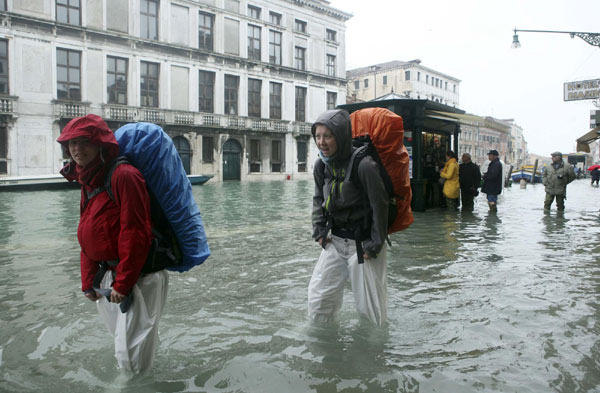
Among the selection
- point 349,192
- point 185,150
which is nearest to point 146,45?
point 185,150

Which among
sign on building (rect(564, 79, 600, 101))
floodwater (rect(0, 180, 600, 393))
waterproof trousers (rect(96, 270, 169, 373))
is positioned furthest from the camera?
sign on building (rect(564, 79, 600, 101))

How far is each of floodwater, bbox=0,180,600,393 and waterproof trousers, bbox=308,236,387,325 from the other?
284mm

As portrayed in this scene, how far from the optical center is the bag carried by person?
2.67 meters

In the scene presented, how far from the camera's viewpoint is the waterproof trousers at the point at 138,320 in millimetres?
2717

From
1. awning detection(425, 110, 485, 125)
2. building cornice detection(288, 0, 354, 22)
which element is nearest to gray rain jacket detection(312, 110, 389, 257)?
awning detection(425, 110, 485, 125)

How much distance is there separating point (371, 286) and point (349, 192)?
2.28ft

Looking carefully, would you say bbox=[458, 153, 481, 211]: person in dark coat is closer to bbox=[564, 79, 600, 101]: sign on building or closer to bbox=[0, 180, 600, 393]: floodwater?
bbox=[564, 79, 600, 101]: sign on building

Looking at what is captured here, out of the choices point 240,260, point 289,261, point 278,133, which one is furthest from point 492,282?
point 278,133

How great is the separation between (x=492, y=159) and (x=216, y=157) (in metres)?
26.7

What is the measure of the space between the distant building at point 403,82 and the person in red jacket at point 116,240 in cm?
6876

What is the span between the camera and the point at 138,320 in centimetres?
274

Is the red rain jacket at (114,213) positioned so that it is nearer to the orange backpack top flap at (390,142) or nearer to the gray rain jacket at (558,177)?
the orange backpack top flap at (390,142)

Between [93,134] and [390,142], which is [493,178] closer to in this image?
[390,142]

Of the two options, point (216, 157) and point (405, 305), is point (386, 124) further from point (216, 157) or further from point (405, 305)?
point (216, 157)
